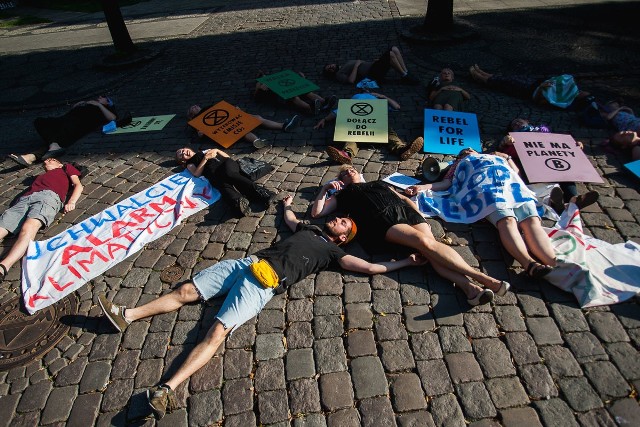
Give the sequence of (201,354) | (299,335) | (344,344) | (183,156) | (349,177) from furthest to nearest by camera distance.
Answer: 1. (183,156)
2. (349,177)
3. (299,335)
4. (344,344)
5. (201,354)

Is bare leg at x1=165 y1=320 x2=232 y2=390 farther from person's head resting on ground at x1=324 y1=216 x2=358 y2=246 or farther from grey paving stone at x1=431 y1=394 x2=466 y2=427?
grey paving stone at x1=431 y1=394 x2=466 y2=427

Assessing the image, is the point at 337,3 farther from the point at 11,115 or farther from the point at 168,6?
the point at 11,115

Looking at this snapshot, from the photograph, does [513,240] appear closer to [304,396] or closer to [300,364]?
[300,364]

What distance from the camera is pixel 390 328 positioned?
375 cm

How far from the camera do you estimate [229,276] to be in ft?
13.8

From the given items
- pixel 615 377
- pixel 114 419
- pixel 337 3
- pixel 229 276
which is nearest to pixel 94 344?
pixel 114 419

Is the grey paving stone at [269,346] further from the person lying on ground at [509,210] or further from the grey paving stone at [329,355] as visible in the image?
the person lying on ground at [509,210]

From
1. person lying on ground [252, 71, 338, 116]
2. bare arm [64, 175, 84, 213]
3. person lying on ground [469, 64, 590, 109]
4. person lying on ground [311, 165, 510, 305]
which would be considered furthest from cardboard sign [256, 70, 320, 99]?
bare arm [64, 175, 84, 213]

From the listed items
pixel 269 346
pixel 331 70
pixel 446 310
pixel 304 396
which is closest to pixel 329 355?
pixel 304 396

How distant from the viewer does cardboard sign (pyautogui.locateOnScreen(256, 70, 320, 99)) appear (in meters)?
7.92

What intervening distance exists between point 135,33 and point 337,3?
22.6ft

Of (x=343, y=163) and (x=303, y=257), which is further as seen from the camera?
(x=343, y=163)

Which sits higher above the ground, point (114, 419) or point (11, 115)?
point (114, 419)

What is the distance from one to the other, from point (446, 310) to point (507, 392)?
33.6 inches
